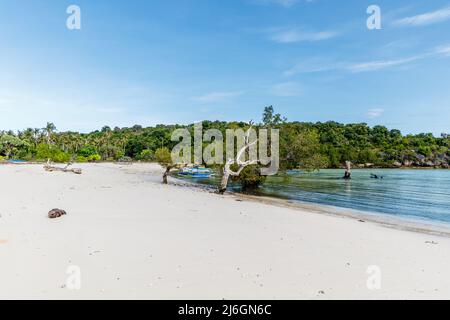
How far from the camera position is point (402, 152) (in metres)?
120

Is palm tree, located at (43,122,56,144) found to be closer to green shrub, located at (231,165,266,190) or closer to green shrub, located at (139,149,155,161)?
green shrub, located at (139,149,155,161)

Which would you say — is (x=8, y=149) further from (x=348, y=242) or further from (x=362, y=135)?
(x=362, y=135)

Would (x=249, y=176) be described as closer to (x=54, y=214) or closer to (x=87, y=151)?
(x=54, y=214)

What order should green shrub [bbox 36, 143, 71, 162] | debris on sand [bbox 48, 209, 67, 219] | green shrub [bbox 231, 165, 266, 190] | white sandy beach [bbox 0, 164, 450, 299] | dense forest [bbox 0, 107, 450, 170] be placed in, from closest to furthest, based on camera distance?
white sandy beach [bbox 0, 164, 450, 299] → debris on sand [bbox 48, 209, 67, 219] → green shrub [bbox 231, 165, 266, 190] → green shrub [bbox 36, 143, 71, 162] → dense forest [bbox 0, 107, 450, 170]

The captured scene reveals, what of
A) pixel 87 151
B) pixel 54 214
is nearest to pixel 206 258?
pixel 54 214

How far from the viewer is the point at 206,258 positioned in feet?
24.9

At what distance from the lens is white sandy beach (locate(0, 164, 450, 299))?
5781mm

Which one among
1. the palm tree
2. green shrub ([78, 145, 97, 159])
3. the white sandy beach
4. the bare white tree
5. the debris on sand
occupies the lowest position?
the white sandy beach

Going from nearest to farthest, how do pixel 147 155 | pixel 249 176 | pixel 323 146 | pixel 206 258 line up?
pixel 206 258
pixel 249 176
pixel 323 146
pixel 147 155

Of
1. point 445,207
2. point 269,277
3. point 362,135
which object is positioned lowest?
point 445,207

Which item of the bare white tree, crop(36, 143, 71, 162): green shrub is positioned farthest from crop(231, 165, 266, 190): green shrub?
crop(36, 143, 71, 162): green shrub
